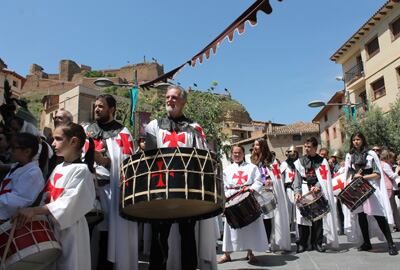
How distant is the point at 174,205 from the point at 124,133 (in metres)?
1.33

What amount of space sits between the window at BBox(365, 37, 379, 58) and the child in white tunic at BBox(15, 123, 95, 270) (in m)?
30.2

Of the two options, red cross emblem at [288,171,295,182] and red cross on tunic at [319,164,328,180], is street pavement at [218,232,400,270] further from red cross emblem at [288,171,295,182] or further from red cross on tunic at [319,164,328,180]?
red cross emblem at [288,171,295,182]

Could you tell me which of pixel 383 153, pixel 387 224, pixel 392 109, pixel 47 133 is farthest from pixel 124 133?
pixel 392 109

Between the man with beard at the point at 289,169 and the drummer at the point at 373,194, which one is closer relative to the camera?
the drummer at the point at 373,194

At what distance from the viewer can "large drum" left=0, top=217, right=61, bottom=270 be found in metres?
3.14

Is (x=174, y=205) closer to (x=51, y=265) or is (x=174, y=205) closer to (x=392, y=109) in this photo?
(x=51, y=265)

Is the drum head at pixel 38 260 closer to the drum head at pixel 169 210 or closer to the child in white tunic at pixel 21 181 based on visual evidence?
the child in white tunic at pixel 21 181

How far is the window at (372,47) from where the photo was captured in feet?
99.9

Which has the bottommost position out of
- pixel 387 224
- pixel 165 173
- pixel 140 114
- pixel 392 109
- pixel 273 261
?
pixel 273 261

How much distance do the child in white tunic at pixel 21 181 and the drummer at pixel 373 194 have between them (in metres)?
4.96

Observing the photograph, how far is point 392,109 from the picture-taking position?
24188 mm

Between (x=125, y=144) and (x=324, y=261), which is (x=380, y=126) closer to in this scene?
(x=324, y=261)

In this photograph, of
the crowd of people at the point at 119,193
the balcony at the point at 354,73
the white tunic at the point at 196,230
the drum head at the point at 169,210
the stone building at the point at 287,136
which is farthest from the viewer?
the stone building at the point at 287,136

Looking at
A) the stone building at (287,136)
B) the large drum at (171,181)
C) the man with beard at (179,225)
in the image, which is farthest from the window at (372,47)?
the large drum at (171,181)
